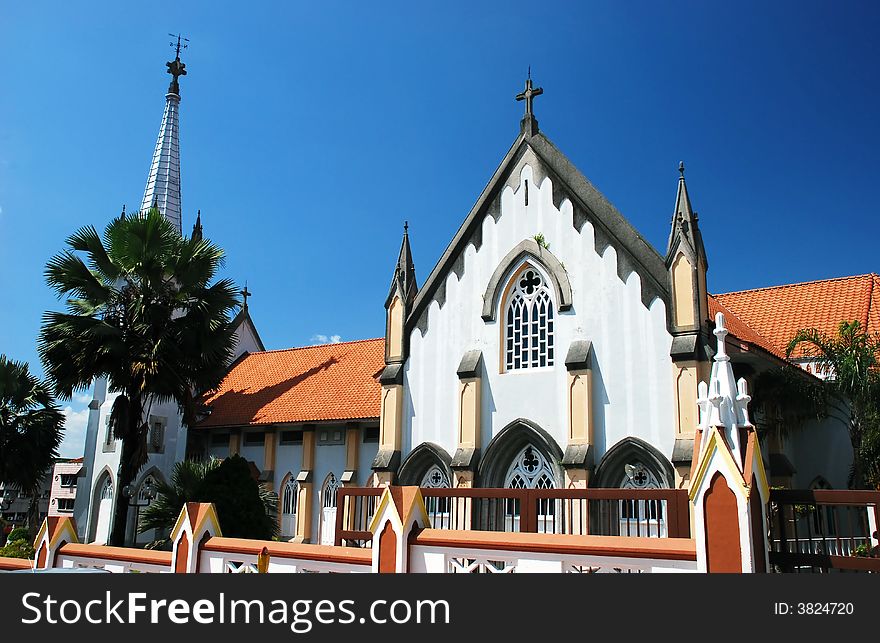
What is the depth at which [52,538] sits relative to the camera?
13.3 m

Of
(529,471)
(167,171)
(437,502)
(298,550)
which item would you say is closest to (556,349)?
(529,471)

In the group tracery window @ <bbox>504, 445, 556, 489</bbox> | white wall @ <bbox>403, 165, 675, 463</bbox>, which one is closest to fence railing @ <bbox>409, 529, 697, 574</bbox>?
white wall @ <bbox>403, 165, 675, 463</bbox>

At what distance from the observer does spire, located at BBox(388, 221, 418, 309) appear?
20859mm

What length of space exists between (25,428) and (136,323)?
8.23m

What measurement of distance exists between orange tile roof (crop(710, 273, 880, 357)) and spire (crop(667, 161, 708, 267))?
19.8 ft

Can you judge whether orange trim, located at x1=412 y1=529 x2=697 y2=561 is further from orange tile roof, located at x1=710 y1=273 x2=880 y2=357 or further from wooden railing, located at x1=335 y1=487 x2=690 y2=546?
orange tile roof, located at x1=710 y1=273 x2=880 y2=357

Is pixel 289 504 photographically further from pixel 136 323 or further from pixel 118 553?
→ pixel 118 553

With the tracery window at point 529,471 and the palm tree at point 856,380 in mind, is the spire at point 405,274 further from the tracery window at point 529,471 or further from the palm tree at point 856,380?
the palm tree at point 856,380

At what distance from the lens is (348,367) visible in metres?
29.0

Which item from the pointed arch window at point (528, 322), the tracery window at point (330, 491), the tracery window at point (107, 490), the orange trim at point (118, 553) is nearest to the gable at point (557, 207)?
the pointed arch window at point (528, 322)

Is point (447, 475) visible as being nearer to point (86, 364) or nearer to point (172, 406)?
point (86, 364)

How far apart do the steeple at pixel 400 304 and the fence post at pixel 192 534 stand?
9.41 m

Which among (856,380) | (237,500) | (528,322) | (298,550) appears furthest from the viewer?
(528,322)
